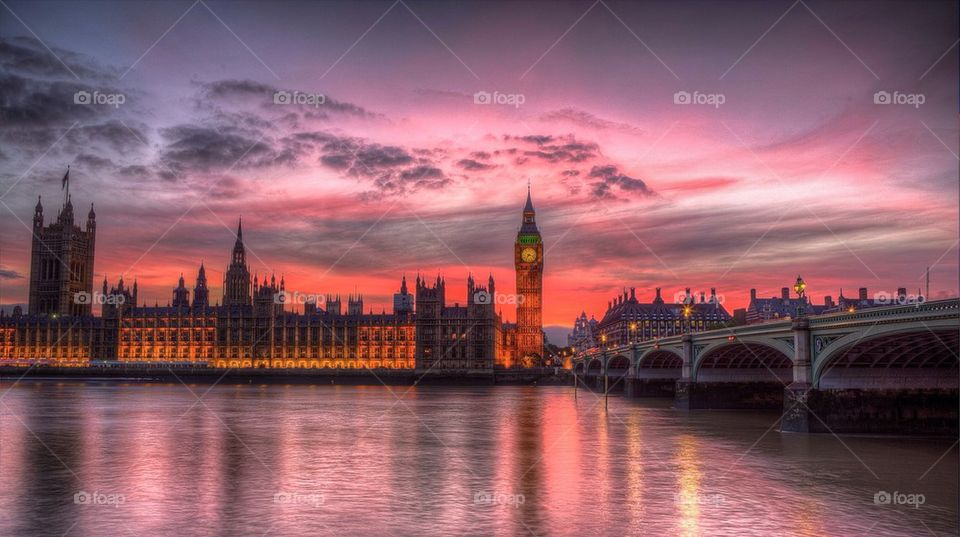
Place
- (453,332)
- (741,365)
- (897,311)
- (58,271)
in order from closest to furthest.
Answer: (897,311) < (741,365) < (453,332) < (58,271)

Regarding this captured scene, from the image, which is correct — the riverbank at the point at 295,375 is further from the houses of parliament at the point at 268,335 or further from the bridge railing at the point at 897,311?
the bridge railing at the point at 897,311

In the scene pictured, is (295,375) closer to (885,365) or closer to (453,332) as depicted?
(453,332)

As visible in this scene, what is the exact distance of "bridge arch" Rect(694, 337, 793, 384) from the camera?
5909 centimetres

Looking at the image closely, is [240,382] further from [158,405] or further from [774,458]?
[774,458]

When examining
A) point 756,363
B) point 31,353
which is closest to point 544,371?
point 756,363

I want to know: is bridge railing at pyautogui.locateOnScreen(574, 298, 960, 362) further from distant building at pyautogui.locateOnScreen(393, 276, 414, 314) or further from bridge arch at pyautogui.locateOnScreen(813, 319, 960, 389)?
distant building at pyautogui.locateOnScreen(393, 276, 414, 314)

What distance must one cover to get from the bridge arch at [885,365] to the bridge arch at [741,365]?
14.0 m

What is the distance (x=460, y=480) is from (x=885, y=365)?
28.4 m

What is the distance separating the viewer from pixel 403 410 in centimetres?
5975

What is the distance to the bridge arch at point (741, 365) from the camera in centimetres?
5909

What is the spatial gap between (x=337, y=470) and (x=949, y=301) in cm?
2365

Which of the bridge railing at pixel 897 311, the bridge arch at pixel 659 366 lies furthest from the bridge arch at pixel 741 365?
the bridge railing at pixel 897 311

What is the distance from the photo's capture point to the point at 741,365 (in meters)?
67.5

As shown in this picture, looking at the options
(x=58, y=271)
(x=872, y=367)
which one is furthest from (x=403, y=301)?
(x=872, y=367)
